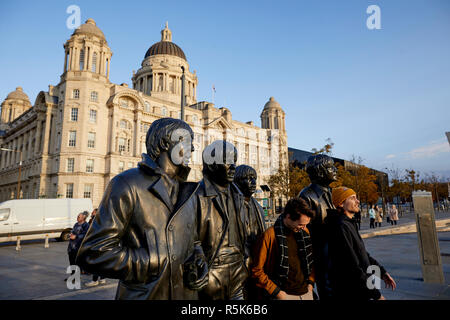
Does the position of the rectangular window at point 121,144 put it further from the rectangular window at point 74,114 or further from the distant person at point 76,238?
the distant person at point 76,238

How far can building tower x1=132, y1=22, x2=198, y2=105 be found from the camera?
63625mm

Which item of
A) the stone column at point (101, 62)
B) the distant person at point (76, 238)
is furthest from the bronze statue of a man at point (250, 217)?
the stone column at point (101, 62)

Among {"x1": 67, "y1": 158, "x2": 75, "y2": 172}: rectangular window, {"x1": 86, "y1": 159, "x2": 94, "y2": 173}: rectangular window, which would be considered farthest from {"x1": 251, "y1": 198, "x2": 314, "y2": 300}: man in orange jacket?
{"x1": 67, "y1": 158, "x2": 75, "y2": 172}: rectangular window

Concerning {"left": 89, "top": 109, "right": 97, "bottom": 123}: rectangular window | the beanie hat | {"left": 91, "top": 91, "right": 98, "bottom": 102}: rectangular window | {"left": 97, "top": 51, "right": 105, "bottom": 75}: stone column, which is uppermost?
{"left": 97, "top": 51, "right": 105, "bottom": 75}: stone column

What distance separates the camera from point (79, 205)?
1862cm

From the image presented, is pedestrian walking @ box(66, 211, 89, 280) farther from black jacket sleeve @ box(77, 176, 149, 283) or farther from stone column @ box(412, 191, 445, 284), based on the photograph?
stone column @ box(412, 191, 445, 284)

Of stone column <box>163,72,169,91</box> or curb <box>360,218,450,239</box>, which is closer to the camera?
curb <box>360,218,450,239</box>

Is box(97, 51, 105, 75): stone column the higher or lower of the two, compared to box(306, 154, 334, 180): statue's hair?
higher

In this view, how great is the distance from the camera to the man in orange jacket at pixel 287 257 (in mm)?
2846

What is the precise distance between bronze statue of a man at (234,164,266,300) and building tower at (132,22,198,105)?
59753 millimetres

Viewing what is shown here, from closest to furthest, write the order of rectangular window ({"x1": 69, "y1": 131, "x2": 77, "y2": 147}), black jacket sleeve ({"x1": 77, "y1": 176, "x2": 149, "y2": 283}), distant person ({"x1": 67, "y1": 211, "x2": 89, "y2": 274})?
black jacket sleeve ({"x1": 77, "y1": 176, "x2": 149, "y2": 283}), distant person ({"x1": 67, "y1": 211, "x2": 89, "y2": 274}), rectangular window ({"x1": 69, "y1": 131, "x2": 77, "y2": 147})
